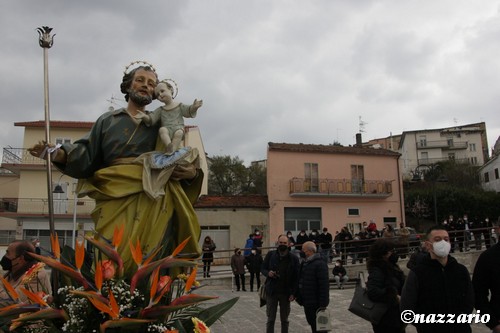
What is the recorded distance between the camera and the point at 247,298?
14.3 metres

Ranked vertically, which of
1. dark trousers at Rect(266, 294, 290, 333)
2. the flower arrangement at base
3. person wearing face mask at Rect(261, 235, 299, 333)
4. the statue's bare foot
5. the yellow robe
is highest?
the statue's bare foot

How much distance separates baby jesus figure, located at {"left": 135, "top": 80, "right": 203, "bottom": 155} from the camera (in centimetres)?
355

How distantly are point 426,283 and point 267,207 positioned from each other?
85.9ft

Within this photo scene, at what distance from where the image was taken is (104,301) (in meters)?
2.16

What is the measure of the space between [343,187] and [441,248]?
2947cm

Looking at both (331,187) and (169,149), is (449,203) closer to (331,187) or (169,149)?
(331,187)

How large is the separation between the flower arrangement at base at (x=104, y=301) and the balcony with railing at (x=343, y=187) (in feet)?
95.9

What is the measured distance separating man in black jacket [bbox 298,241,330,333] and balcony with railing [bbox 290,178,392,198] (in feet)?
79.3

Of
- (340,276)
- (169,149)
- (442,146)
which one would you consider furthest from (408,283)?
(442,146)

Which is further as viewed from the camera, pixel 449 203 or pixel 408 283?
pixel 449 203

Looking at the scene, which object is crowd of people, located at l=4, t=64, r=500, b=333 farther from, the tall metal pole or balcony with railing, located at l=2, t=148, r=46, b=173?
balcony with railing, located at l=2, t=148, r=46, b=173

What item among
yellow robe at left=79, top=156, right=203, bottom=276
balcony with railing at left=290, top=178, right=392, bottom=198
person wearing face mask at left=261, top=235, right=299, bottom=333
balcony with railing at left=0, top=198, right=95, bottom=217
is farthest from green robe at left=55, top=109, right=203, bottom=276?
balcony with railing at left=0, top=198, right=95, bottom=217

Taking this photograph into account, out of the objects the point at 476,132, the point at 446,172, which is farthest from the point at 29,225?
the point at 476,132

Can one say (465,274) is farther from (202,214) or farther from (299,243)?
(202,214)
